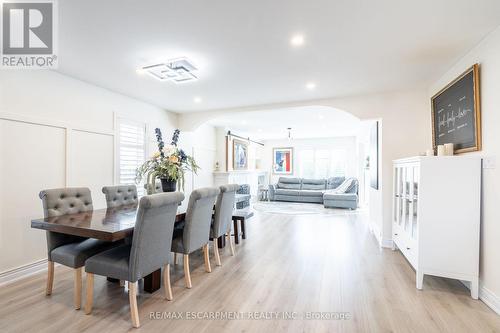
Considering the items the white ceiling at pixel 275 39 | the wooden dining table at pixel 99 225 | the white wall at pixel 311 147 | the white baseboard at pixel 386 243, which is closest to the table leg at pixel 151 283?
the wooden dining table at pixel 99 225

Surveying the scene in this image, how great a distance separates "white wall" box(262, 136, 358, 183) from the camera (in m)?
9.06

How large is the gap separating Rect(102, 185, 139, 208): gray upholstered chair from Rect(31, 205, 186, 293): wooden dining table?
0.46 m

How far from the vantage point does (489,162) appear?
2.12 m

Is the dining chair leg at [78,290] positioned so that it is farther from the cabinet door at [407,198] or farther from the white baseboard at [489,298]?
the white baseboard at [489,298]

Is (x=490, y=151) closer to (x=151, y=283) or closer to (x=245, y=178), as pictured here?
(x=151, y=283)

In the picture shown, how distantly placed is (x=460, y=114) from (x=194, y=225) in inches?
121

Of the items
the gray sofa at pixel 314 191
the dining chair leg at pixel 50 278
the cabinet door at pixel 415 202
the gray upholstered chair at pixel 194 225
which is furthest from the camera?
the gray sofa at pixel 314 191

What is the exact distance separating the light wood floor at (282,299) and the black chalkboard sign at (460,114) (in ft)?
4.96

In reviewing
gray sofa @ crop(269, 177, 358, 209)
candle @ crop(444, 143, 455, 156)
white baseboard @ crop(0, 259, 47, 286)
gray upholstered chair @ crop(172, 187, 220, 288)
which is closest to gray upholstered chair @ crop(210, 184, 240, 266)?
gray upholstered chair @ crop(172, 187, 220, 288)

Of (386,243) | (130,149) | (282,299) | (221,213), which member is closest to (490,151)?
(386,243)

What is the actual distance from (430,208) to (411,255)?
62 centimetres

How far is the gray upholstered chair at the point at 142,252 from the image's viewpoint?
1.75m

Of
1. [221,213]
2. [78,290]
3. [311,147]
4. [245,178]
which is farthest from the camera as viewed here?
[311,147]

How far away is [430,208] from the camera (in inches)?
91.0
